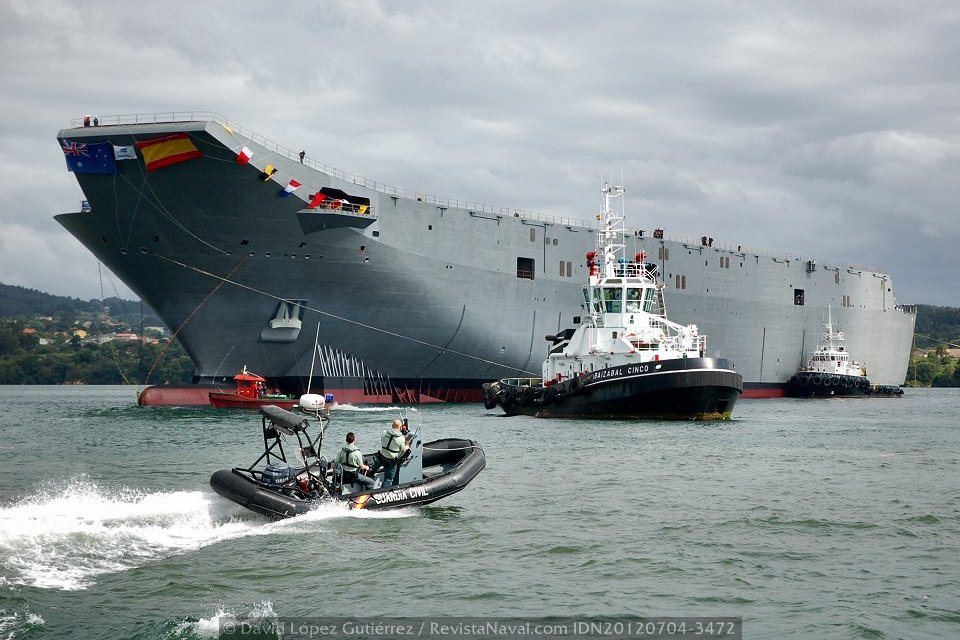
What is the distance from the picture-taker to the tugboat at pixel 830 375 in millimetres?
73625

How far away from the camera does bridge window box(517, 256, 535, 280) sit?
183 feet

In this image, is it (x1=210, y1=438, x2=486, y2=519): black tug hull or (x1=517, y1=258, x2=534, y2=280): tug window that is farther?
(x1=517, y1=258, x2=534, y2=280): tug window

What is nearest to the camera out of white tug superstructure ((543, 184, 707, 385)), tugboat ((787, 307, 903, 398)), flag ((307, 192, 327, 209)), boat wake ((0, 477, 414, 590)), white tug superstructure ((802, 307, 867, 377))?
boat wake ((0, 477, 414, 590))

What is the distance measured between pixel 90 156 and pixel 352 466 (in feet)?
95.9

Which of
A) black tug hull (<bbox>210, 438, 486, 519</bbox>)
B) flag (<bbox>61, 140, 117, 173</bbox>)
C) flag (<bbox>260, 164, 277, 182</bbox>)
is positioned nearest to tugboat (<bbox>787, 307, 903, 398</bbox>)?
flag (<bbox>260, 164, 277, 182</bbox>)

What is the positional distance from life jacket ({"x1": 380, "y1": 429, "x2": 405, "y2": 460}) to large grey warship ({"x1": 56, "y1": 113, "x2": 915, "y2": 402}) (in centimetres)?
2601

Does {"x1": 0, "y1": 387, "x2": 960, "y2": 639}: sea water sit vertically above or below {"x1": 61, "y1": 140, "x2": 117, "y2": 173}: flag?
below

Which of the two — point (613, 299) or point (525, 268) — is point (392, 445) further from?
point (525, 268)

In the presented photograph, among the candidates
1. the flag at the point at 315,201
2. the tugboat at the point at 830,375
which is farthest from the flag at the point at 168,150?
the tugboat at the point at 830,375

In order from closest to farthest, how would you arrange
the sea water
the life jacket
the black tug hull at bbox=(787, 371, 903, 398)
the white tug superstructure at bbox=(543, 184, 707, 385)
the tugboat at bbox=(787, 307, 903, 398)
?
1. the sea water
2. the life jacket
3. the white tug superstructure at bbox=(543, 184, 707, 385)
4. the black tug hull at bbox=(787, 371, 903, 398)
5. the tugboat at bbox=(787, 307, 903, 398)

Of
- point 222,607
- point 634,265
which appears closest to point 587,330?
point 634,265

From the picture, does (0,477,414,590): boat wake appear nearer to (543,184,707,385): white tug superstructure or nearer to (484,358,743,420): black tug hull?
(484,358,743,420): black tug hull

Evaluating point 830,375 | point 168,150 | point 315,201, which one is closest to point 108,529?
point 168,150

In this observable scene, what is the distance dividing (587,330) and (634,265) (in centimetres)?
375
